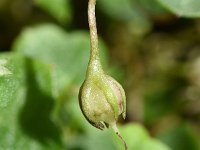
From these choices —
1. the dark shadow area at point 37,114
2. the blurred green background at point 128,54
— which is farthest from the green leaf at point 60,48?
the dark shadow area at point 37,114

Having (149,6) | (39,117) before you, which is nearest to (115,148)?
(39,117)

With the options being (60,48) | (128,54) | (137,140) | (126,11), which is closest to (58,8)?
(60,48)

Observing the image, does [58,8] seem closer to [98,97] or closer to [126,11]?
[126,11]

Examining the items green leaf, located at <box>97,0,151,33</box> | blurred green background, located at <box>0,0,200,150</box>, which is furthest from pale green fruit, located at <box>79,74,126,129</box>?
green leaf, located at <box>97,0,151,33</box>

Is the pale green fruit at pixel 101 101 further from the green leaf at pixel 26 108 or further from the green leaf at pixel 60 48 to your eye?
the green leaf at pixel 60 48

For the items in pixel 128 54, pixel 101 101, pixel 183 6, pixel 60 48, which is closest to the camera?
pixel 101 101

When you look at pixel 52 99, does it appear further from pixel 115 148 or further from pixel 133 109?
pixel 133 109

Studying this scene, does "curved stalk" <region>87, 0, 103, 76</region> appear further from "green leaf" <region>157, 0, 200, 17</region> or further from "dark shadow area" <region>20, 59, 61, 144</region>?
"green leaf" <region>157, 0, 200, 17</region>
